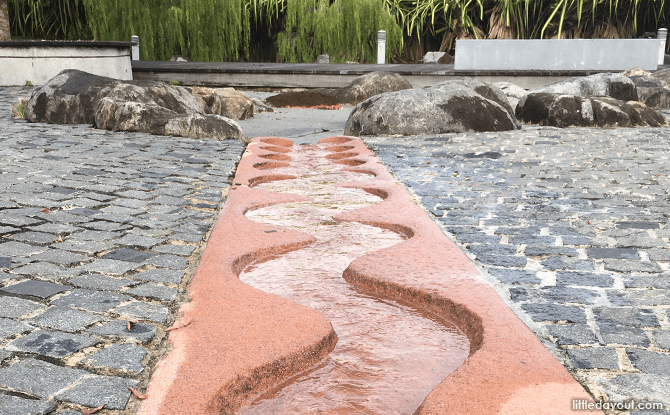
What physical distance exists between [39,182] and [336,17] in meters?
13.0

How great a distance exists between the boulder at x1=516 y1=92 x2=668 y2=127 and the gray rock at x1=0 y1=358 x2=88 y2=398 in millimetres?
7440

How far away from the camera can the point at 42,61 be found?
39.4 feet

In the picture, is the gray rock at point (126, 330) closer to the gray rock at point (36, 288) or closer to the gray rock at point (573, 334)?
the gray rock at point (36, 288)

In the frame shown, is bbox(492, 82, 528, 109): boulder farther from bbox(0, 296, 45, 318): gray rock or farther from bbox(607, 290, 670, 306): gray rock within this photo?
bbox(0, 296, 45, 318): gray rock

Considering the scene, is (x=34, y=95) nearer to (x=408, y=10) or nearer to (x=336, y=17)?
(x=336, y=17)

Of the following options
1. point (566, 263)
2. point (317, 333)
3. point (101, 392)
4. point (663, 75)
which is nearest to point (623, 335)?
point (566, 263)

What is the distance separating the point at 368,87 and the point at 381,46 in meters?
5.16

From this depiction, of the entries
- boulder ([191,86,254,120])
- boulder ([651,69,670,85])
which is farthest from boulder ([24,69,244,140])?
boulder ([651,69,670,85])

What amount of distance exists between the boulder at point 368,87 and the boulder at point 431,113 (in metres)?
3.56

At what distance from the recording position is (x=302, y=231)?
3551 mm

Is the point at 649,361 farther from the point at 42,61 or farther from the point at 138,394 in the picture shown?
the point at 42,61

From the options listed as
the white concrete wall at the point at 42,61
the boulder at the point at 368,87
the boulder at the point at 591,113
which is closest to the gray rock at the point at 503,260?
the boulder at the point at 591,113

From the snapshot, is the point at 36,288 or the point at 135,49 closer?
the point at 36,288

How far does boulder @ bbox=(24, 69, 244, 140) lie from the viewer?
703 cm
